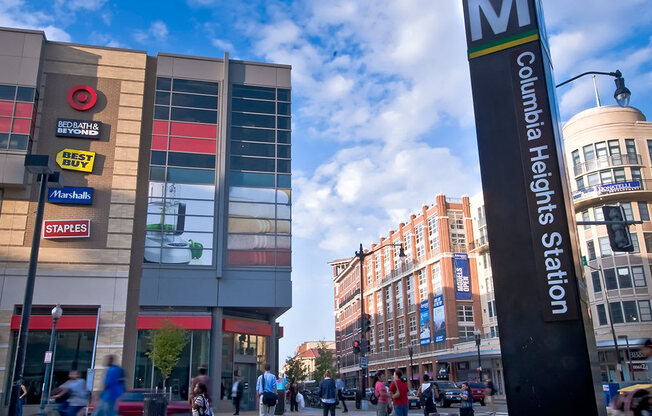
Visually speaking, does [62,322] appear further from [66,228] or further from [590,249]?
[590,249]

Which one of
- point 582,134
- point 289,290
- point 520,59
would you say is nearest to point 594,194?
point 582,134

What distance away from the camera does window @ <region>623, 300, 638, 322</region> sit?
4634cm

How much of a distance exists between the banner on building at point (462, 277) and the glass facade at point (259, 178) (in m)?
38.1

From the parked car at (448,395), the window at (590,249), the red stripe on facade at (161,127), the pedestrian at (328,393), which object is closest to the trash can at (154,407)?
the pedestrian at (328,393)

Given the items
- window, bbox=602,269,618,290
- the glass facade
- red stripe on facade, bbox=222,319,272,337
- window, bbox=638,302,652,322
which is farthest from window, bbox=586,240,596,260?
red stripe on facade, bbox=222,319,272,337

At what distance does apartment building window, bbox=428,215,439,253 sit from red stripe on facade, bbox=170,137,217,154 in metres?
43.0

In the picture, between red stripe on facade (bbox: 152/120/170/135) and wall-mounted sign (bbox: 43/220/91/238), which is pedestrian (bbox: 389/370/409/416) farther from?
red stripe on facade (bbox: 152/120/170/135)

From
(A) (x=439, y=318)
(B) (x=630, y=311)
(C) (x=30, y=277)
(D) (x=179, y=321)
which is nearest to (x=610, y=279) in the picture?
(B) (x=630, y=311)

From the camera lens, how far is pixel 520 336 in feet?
26.1

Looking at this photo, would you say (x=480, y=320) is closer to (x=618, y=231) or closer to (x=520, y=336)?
(x=618, y=231)

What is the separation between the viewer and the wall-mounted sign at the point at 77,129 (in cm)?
3206

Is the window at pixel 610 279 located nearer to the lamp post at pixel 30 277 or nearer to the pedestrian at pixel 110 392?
the lamp post at pixel 30 277

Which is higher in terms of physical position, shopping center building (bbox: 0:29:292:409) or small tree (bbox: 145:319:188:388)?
shopping center building (bbox: 0:29:292:409)

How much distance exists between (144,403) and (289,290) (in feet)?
59.6
